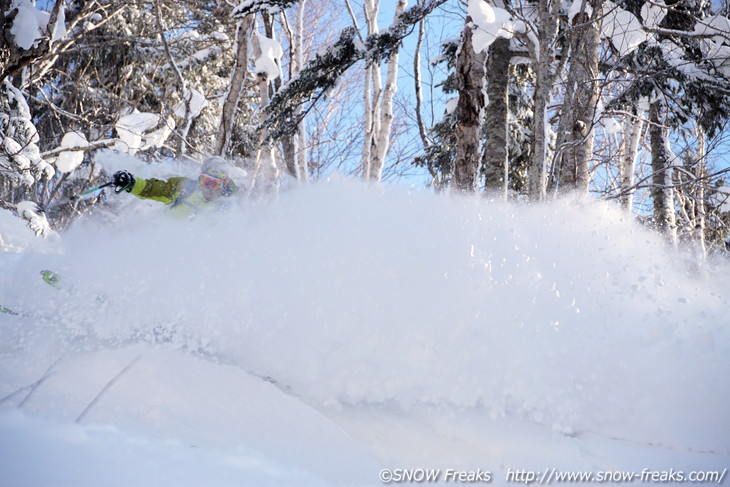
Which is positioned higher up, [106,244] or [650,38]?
[650,38]

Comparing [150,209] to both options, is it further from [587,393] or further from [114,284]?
[587,393]

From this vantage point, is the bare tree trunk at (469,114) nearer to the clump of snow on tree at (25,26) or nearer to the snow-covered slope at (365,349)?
the snow-covered slope at (365,349)

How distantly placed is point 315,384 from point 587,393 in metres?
1.52

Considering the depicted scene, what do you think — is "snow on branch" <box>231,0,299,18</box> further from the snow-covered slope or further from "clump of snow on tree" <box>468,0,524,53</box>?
the snow-covered slope

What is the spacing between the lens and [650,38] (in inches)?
236

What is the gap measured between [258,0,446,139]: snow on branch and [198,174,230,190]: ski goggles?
67.5 inches

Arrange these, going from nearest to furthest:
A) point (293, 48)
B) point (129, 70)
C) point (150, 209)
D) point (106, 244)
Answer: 1. point (106, 244)
2. point (150, 209)
3. point (293, 48)
4. point (129, 70)

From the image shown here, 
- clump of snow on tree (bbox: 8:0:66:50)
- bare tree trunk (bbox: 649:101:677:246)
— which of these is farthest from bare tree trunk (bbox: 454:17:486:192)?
clump of snow on tree (bbox: 8:0:66:50)

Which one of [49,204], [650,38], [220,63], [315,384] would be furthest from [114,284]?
[49,204]

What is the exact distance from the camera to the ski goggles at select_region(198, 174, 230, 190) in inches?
166

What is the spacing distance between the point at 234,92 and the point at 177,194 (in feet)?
7.58

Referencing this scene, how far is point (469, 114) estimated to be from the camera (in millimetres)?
4883

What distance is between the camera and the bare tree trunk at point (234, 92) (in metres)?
6.04

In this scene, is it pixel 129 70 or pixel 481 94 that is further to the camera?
pixel 129 70
